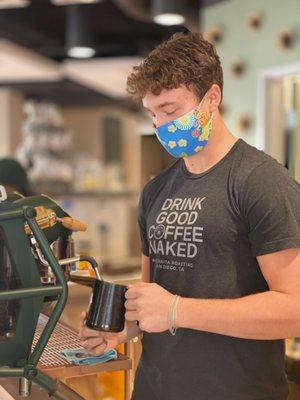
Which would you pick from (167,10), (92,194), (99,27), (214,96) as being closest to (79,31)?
(99,27)

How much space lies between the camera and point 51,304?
134 centimetres

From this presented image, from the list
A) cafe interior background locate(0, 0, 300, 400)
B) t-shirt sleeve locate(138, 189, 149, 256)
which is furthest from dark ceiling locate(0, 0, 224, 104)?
t-shirt sleeve locate(138, 189, 149, 256)

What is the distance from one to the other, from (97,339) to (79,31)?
5155mm

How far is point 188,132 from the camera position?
126 centimetres

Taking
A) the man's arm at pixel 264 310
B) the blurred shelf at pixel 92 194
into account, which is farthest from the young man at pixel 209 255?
the blurred shelf at pixel 92 194

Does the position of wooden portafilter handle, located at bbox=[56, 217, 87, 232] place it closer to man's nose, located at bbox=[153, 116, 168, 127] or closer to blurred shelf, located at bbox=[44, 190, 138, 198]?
man's nose, located at bbox=[153, 116, 168, 127]

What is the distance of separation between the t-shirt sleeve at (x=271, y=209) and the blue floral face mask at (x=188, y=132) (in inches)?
6.0

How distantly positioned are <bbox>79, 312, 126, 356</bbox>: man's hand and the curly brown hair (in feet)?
1.63

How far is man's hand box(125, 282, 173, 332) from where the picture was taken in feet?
3.69

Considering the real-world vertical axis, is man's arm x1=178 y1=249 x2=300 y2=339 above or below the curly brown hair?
below

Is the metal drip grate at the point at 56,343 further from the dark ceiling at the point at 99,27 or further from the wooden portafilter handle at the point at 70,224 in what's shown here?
the dark ceiling at the point at 99,27

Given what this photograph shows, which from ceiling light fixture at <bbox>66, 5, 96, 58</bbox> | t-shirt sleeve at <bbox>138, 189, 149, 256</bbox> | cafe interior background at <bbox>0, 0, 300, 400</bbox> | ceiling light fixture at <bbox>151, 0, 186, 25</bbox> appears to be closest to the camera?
t-shirt sleeve at <bbox>138, 189, 149, 256</bbox>

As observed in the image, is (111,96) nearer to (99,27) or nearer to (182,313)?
(99,27)

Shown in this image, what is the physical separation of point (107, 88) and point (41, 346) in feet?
30.9
